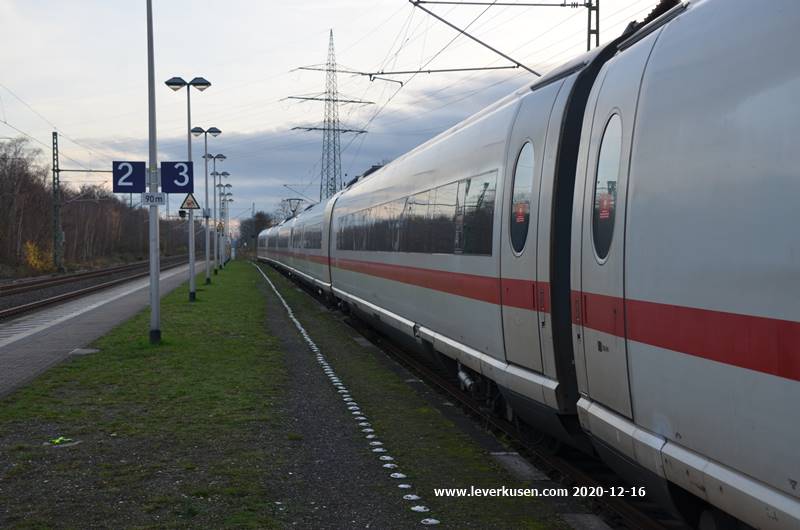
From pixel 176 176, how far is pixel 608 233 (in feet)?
42.6

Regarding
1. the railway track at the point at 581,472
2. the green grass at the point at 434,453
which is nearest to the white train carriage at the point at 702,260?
the railway track at the point at 581,472

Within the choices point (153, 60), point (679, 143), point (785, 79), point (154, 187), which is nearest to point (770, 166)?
point (785, 79)

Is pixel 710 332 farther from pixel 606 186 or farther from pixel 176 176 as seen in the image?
pixel 176 176

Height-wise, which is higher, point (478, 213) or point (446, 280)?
point (478, 213)

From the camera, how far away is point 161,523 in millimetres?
5750

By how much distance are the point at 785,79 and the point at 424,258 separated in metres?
7.87

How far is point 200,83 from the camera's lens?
25.6 meters

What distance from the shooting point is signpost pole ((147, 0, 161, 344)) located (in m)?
15.8

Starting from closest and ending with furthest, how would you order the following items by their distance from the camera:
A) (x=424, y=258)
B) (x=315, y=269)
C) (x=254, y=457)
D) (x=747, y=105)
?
(x=747, y=105) → (x=254, y=457) → (x=424, y=258) → (x=315, y=269)

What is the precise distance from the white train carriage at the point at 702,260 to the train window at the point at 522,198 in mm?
1324

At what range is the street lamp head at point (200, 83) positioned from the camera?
25.5m

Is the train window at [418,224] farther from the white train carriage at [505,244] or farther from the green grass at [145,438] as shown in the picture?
the green grass at [145,438]

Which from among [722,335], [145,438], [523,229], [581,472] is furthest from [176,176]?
[722,335]

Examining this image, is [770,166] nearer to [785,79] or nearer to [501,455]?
[785,79]
